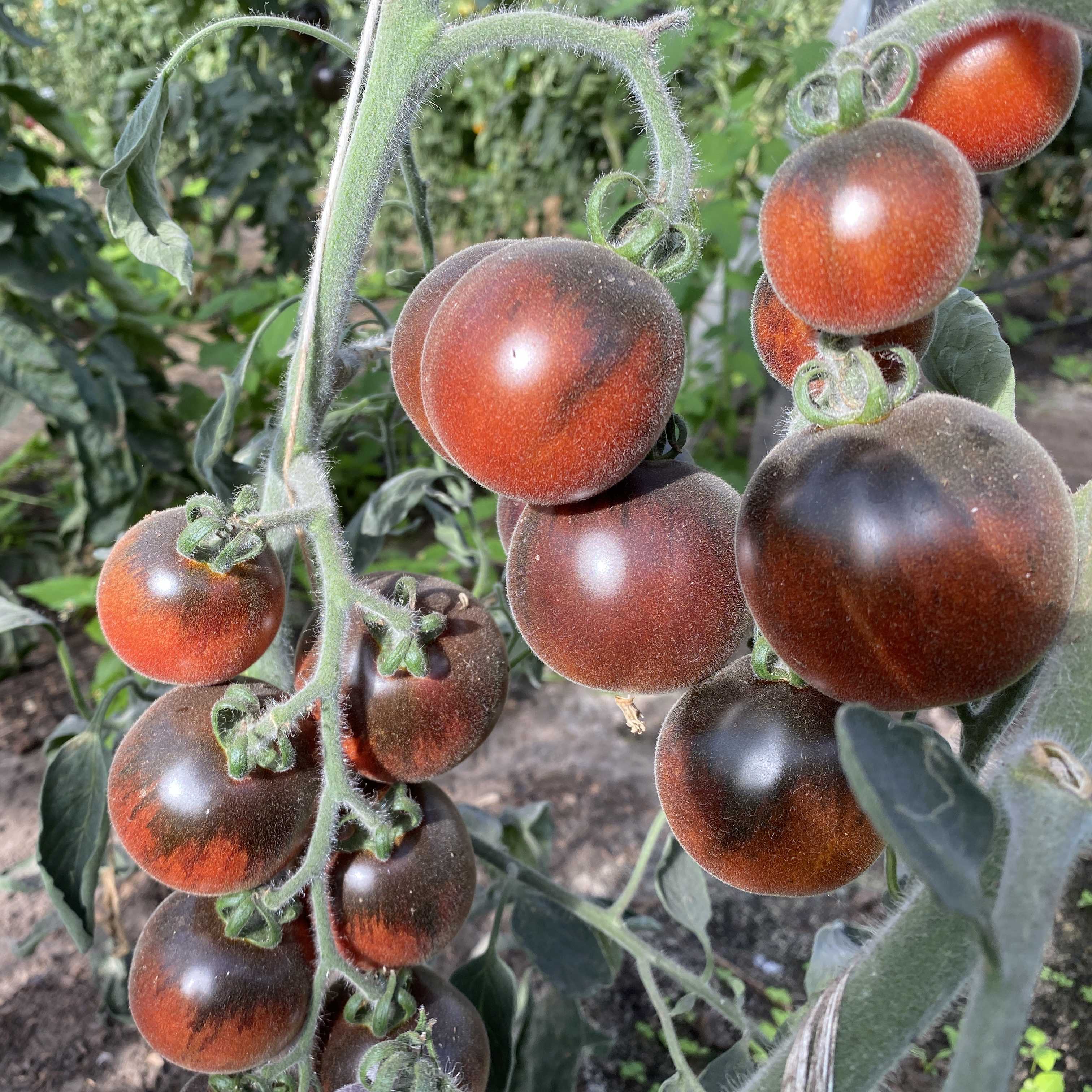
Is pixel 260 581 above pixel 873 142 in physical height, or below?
below

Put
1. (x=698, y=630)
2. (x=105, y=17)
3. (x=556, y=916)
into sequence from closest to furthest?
(x=698, y=630) < (x=556, y=916) < (x=105, y=17)

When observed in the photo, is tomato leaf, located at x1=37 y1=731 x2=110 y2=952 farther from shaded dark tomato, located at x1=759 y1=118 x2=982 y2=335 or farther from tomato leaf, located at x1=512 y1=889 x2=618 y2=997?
shaded dark tomato, located at x1=759 y1=118 x2=982 y2=335

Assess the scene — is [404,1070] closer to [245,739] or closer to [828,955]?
[245,739]

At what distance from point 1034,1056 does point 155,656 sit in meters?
1.63

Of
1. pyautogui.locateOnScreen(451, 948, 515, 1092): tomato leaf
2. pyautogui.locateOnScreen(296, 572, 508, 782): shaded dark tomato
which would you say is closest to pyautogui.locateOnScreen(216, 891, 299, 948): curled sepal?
pyautogui.locateOnScreen(296, 572, 508, 782): shaded dark tomato

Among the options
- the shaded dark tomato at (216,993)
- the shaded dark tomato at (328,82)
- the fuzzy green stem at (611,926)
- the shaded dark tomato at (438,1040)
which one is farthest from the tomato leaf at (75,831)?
the shaded dark tomato at (328,82)

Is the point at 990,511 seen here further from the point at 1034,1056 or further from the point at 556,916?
the point at 1034,1056

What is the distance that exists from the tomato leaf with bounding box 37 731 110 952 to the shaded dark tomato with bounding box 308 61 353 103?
2.76 m

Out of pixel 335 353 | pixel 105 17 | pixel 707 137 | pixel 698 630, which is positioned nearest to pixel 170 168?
pixel 105 17

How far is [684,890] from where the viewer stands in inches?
44.9

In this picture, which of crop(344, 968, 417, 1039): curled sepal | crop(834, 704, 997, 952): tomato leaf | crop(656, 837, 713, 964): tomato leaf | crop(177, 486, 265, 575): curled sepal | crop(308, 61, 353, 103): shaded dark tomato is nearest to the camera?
crop(834, 704, 997, 952): tomato leaf

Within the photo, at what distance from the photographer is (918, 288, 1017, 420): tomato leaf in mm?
567

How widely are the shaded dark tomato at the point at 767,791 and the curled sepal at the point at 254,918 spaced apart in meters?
0.32

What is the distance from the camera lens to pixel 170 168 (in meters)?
3.56
